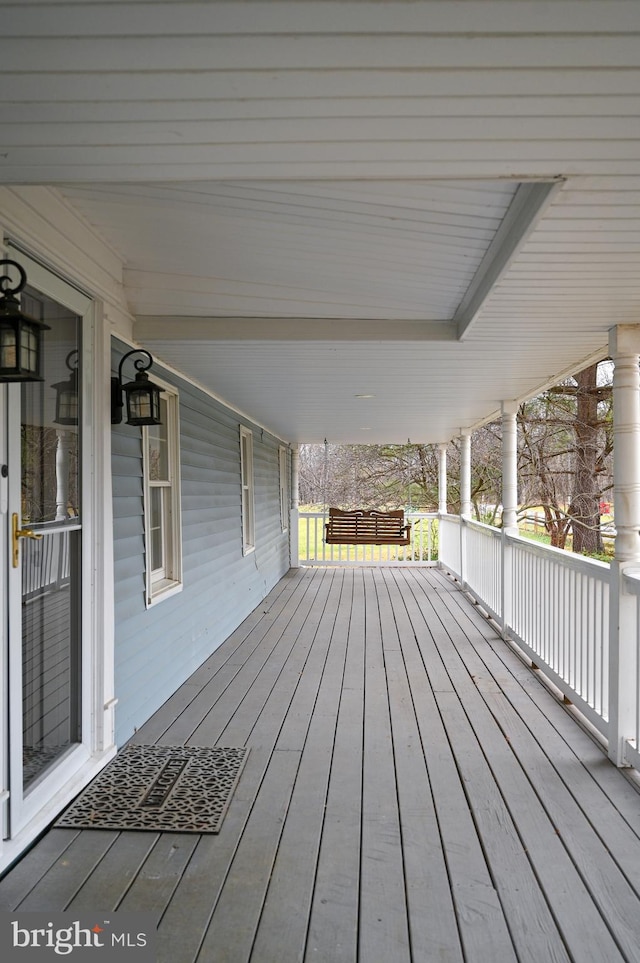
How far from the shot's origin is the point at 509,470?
6055 mm

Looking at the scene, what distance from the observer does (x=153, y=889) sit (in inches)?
82.1

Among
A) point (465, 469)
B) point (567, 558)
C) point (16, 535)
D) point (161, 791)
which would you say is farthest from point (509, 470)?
point (16, 535)

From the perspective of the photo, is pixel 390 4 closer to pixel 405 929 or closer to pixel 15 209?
pixel 15 209

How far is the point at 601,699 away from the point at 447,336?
2.09m

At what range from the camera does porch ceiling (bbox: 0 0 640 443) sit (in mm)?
1259

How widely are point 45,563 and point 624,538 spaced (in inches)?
106

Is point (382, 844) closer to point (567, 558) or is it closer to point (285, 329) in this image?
point (567, 558)

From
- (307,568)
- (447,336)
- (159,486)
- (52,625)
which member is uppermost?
(447,336)

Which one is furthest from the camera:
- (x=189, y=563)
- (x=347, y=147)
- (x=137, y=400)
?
(x=189, y=563)

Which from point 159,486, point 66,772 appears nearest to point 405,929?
point 66,772

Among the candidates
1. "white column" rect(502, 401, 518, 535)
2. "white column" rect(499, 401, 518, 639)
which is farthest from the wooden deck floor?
"white column" rect(502, 401, 518, 535)

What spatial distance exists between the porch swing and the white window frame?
765 millimetres

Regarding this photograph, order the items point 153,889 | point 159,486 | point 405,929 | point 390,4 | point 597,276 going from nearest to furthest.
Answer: point 390,4 → point 405,929 → point 153,889 → point 597,276 → point 159,486

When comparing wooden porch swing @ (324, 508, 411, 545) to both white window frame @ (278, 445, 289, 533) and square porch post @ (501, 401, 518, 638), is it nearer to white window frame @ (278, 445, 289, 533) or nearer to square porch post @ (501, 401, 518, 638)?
white window frame @ (278, 445, 289, 533)
